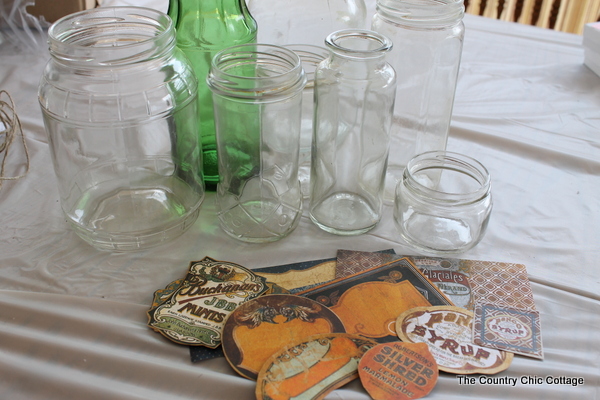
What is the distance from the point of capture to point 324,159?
0.72 m

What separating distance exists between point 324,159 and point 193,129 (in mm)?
174

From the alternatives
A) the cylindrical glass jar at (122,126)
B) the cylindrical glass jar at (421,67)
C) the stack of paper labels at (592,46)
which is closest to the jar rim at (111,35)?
the cylindrical glass jar at (122,126)

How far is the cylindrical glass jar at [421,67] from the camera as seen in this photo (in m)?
0.71

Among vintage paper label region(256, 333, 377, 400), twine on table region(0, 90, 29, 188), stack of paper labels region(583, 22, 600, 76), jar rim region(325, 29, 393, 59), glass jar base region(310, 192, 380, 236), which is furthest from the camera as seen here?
stack of paper labels region(583, 22, 600, 76)

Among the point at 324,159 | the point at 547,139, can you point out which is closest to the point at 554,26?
the point at 547,139

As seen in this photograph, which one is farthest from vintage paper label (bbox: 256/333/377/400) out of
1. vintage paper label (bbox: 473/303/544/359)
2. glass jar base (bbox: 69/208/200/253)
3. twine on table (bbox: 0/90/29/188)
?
twine on table (bbox: 0/90/29/188)

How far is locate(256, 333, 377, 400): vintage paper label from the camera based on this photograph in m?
0.51

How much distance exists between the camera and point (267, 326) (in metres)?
0.57

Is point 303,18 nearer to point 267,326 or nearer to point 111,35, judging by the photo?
point 111,35

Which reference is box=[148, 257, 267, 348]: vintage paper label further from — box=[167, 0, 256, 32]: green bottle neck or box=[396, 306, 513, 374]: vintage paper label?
box=[167, 0, 256, 32]: green bottle neck

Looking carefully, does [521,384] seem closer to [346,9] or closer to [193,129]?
[193,129]

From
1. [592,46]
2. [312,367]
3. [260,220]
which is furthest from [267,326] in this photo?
[592,46]

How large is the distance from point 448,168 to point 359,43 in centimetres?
22

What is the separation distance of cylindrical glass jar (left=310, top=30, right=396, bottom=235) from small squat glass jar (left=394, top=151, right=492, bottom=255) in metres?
0.04
